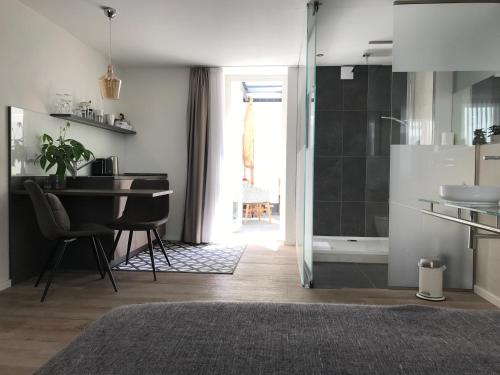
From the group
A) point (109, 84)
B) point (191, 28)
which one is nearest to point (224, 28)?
point (191, 28)

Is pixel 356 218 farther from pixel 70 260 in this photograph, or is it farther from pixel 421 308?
pixel 421 308

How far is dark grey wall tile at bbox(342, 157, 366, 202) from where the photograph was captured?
4727 mm

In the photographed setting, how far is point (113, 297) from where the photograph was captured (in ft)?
9.48

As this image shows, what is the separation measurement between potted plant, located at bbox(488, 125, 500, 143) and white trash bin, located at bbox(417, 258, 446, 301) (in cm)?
98

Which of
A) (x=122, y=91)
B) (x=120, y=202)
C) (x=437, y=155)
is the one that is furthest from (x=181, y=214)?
(x=437, y=155)

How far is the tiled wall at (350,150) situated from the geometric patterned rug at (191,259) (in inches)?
46.7

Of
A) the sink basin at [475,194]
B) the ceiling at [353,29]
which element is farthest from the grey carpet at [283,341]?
the ceiling at [353,29]

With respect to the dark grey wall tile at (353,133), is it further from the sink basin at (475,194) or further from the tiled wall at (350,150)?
the sink basin at (475,194)

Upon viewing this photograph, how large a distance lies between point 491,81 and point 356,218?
7.17ft

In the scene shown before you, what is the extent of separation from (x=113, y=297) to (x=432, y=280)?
2381 millimetres

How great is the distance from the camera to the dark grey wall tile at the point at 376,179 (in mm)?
4516

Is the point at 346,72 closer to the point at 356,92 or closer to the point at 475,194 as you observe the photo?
the point at 356,92

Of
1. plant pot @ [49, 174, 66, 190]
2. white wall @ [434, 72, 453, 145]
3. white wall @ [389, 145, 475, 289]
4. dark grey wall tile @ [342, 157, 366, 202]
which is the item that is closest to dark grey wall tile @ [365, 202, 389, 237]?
dark grey wall tile @ [342, 157, 366, 202]

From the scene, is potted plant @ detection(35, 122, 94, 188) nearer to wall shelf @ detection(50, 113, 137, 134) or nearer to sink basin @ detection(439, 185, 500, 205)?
wall shelf @ detection(50, 113, 137, 134)
